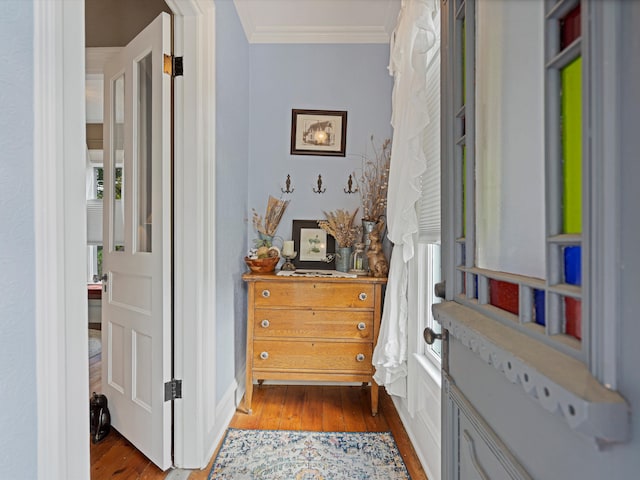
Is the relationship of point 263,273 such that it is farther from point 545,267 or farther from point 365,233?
point 545,267

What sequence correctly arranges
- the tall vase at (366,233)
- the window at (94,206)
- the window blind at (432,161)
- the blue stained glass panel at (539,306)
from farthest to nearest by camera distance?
the window at (94,206) < the tall vase at (366,233) < the window blind at (432,161) < the blue stained glass panel at (539,306)

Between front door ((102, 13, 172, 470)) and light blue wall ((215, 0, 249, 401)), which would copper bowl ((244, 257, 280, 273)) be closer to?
light blue wall ((215, 0, 249, 401))

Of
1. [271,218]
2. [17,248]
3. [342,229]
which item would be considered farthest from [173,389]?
[342,229]

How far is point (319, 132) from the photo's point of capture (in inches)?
114

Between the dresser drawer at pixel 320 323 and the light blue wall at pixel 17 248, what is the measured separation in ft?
5.45

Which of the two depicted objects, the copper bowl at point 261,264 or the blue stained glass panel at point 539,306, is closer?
the blue stained glass panel at point 539,306

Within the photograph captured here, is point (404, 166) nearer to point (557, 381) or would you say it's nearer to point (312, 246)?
point (312, 246)

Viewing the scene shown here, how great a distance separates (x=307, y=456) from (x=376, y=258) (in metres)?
1.23

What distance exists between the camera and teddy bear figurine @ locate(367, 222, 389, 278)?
2.48 metres

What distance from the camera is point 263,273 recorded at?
8.28 feet

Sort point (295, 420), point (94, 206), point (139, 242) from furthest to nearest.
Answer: point (94, 206) < point (295, 420) < point (139, 242)

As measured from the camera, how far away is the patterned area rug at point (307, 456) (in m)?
1.78

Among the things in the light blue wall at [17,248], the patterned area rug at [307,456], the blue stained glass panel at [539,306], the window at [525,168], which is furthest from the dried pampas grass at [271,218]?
the blue stained glass panel at [539,306]

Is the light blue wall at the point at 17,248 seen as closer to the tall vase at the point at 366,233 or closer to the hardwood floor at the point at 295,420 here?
the hardwood floor at the point at 295,420
